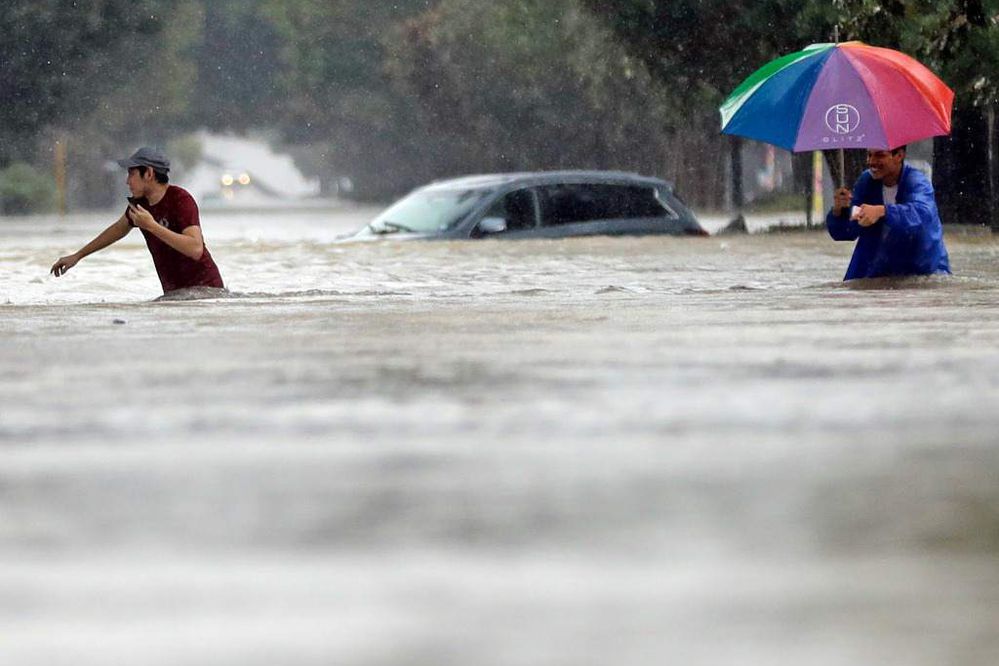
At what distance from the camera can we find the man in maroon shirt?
12.4 m

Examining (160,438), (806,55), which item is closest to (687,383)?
(160,438)

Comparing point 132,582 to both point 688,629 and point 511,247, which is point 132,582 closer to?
point 688,629

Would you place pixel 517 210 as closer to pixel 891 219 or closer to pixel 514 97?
pixel 891 219

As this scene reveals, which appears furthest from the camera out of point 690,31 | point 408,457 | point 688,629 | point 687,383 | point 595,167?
point 595,167

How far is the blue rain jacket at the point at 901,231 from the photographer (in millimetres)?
12492

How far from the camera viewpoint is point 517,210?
71.2ft

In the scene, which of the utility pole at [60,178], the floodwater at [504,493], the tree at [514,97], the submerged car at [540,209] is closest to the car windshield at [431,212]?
the submerged car at [540,209]

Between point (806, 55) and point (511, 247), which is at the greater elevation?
point (806, 55)

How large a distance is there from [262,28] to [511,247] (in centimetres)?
8495

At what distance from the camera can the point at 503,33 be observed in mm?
60406

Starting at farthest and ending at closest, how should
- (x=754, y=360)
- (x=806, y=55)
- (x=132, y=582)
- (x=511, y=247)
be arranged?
1. (x=511, y=247)
2. (x=806, y=55)
3. (x=754, y=360)
4. (x=132, y=582)

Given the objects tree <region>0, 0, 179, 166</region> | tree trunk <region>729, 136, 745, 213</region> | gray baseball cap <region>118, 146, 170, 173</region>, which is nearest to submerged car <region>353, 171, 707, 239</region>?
gray baseball cap <region>118, 146, 170, 173</region>

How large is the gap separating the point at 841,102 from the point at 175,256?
163 inches

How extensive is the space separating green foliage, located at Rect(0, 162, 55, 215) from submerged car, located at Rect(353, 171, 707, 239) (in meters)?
48.6
